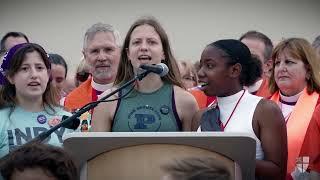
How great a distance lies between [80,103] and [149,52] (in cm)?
100

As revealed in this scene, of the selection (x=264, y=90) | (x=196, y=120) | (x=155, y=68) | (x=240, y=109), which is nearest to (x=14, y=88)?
(x=196, y=120)

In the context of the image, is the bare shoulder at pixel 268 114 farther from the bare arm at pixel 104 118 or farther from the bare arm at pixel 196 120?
the bare arm at pixel 104 118

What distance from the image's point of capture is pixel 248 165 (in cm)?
235

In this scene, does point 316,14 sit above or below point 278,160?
above

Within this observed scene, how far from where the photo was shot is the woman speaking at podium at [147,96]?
→ 3.36 meters

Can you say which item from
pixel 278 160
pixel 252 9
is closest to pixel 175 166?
pixel 278 160

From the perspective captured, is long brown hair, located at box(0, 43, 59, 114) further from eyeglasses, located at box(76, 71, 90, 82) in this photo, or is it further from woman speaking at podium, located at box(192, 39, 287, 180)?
eyeglasses, located at box(76, 71, 90, 82)

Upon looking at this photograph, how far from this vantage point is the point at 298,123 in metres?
Result: 3.69

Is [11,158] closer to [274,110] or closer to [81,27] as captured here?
[274,110]

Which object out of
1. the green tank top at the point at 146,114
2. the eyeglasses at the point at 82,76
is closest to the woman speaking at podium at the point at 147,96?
the green tank top at the point at 146,114

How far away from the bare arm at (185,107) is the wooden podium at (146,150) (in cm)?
109

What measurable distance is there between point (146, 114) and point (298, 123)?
872 millimetres

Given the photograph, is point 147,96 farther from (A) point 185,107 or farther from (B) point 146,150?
(B) point 146,150

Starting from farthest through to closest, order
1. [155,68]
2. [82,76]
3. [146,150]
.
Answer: [82,76] → [155,68] → [146,150]
